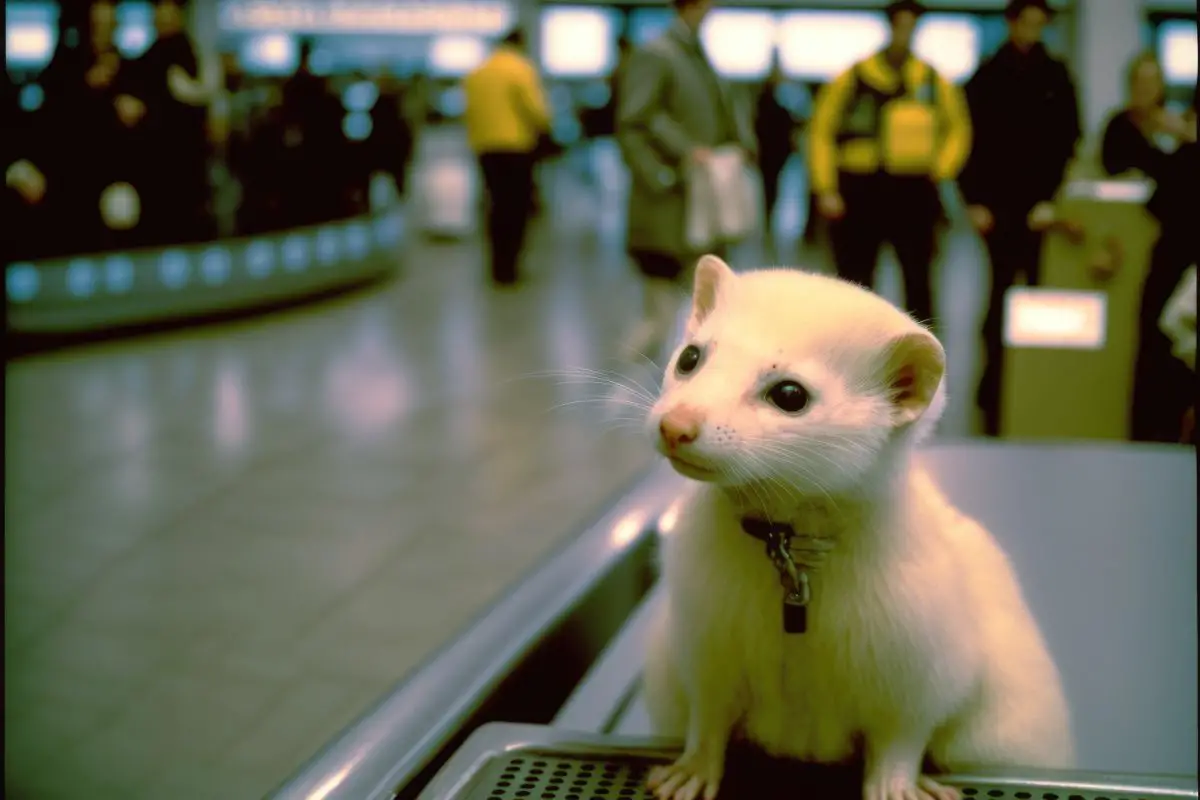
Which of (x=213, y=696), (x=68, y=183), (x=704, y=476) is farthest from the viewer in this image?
(x=68, y=183)

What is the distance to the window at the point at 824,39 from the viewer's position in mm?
15547

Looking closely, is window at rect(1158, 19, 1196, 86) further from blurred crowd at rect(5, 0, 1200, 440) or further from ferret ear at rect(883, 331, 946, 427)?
ferret ear at rect(883, 331, 946, 427)

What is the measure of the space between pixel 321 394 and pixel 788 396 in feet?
18.4

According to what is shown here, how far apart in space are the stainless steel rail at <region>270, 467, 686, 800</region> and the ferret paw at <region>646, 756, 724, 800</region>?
0.31 meters

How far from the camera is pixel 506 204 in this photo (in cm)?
977

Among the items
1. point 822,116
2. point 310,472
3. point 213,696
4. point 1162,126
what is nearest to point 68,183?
point 310,472

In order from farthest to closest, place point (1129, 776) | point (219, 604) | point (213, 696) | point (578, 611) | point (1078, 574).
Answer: point (219, 604) < point (213, 696) < point (1078, 574) < point (578, 611) < point (1129, 776)

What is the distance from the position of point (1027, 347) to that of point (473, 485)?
216 centimetres

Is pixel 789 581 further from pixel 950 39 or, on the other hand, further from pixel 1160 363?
pixel 950 39

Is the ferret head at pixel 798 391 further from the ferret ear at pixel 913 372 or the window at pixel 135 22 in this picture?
the window at pixel 135 22

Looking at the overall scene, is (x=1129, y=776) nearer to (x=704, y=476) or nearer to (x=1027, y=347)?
(x=704, y=476)

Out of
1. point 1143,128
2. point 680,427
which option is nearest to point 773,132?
point 1143,128

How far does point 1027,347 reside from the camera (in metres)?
4.99

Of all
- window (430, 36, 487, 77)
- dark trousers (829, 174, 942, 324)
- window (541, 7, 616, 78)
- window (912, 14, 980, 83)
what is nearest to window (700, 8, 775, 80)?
window (541, 7, 616, 78)
